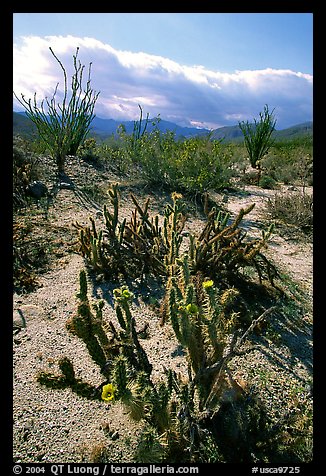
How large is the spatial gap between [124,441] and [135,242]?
210 centimetres

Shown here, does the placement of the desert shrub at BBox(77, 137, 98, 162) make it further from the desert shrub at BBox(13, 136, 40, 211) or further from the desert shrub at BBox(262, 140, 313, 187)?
the desert shrub at BBox(262, 140, 313, 187)

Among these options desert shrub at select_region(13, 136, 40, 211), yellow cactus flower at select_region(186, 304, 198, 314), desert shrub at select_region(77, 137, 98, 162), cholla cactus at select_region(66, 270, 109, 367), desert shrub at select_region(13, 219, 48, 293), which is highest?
desert shrub at select_region(77, 137, 98, 162)

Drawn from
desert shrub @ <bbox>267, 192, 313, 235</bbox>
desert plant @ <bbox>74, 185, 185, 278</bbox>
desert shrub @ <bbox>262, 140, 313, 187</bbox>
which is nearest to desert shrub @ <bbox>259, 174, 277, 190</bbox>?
desert shrub @ <bbox>262, 140, 313, 187</bbox>

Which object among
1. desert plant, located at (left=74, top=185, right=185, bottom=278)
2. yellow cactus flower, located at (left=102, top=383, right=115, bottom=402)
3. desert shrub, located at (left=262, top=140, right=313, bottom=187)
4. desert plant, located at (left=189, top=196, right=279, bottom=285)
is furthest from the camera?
desert shrub, located at (left=262, top=140, right=313, bottom=187)

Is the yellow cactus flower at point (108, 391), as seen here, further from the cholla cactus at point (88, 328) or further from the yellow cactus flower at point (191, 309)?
the yellow cactus flower at point (191, 309)

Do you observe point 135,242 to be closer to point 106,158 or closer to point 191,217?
point 191,217

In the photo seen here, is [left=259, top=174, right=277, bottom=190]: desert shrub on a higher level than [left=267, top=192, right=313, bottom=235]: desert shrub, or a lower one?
higher

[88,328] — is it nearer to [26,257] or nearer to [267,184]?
[26,257]

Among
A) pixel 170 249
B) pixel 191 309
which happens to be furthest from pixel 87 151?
pixel 191 309

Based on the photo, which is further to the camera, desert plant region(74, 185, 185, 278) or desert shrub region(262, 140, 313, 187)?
desert shrub region(262, 140, 313, 187)

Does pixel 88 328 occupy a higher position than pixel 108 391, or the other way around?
pixel 88 328

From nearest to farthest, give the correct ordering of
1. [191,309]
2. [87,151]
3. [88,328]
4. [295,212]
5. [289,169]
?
[191,309]
[88,328]
[295,212]
[87,151]
[289,169]

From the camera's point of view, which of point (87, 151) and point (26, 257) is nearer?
point (26, 257)
